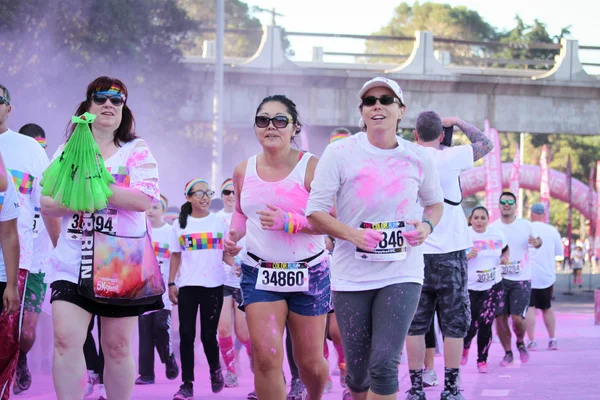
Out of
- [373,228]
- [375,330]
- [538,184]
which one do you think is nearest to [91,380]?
[375,330]

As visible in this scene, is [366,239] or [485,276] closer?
[366,239]

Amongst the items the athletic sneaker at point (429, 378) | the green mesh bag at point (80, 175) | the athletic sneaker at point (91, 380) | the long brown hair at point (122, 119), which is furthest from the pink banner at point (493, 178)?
the green mesh bag at point (80, 175)

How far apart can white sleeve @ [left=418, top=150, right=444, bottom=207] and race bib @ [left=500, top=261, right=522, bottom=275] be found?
7381 mm

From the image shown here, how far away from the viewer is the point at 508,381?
1110 cm

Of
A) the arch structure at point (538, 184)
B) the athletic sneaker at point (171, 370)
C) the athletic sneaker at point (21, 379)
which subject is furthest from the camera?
the arch structure at point (538, 184)

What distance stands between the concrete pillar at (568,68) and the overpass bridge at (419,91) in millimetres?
34

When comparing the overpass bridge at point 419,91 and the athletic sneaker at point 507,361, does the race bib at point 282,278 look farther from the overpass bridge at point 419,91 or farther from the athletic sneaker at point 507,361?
the overpass bridge at point 419,91

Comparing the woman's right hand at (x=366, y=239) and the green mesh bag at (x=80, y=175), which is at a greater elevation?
the green mesh bag at (x=80, y=175)

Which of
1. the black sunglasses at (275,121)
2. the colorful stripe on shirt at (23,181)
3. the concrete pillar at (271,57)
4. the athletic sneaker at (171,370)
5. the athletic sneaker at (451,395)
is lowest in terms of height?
the athletic sneaker at (171,370)

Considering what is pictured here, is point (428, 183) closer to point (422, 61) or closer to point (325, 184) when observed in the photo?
point (325, 184)

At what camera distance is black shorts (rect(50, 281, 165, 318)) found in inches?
231

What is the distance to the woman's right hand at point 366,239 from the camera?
19.3 feet

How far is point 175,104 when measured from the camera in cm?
3453

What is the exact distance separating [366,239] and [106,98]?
5.33 feet
